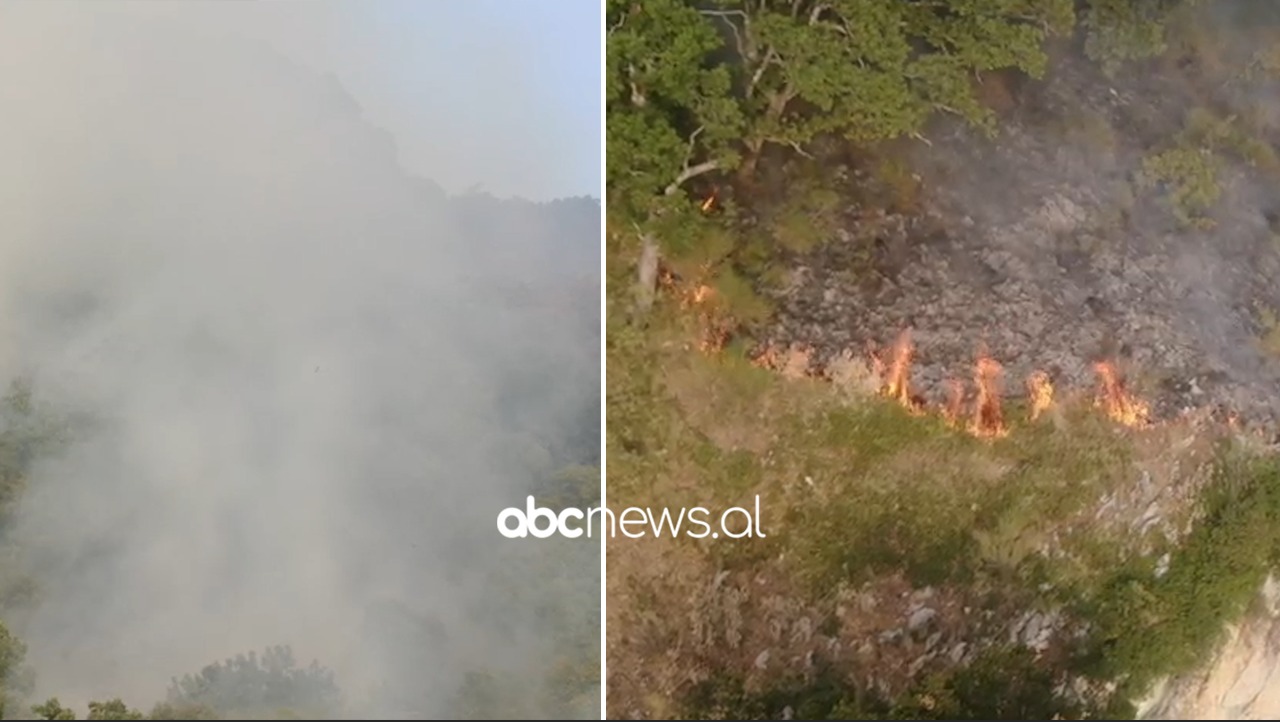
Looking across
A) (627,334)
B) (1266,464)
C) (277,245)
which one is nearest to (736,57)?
(627,334)

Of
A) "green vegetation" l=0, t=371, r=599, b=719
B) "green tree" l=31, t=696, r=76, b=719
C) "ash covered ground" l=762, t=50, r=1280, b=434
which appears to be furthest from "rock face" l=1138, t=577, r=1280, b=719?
"green tree" l=31, t=696, r=76, b=719

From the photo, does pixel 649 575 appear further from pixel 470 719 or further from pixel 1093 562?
pixel 1093 562

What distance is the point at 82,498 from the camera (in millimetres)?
2002

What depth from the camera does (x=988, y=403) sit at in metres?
1.97

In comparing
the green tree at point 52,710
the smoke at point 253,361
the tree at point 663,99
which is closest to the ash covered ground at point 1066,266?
the tree at point 663,99

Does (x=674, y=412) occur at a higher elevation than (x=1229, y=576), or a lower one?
higher

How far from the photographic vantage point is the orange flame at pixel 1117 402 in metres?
1.99

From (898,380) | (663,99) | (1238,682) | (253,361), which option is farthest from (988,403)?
(253,361)

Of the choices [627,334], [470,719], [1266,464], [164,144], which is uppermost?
[164,144]

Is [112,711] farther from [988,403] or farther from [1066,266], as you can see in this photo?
[1066,266]

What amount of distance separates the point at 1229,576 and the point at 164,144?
6.88ft

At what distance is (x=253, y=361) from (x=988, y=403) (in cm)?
133

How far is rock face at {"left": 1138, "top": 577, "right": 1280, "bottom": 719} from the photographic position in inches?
77.2

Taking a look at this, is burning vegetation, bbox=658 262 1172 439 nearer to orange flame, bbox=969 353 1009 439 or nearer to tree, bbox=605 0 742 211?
orange flame, bbox=969 353 1009 439
